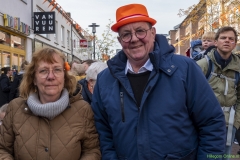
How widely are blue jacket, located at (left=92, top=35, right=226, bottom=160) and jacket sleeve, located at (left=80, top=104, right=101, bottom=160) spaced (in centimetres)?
35

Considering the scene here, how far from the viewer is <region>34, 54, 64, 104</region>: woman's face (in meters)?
2.57

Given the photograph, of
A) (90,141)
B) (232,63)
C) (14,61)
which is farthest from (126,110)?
(14,61)

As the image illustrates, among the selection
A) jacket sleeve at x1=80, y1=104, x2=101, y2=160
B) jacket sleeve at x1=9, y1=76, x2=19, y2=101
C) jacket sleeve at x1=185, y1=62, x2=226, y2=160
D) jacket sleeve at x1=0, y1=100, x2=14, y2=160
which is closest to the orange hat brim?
jacket sleeve at x1=185, y1=62, x2=226, y2=160

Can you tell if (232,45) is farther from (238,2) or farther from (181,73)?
(238,2)

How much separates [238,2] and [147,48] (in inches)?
372

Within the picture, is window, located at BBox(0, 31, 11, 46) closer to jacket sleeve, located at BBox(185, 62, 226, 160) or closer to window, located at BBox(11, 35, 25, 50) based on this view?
window, located at BBox(11, 35, 25, 50)

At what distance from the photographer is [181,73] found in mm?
2242

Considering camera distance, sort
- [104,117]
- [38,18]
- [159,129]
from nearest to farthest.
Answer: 1. [159,129]
2. [104,117]
3. [38,18]

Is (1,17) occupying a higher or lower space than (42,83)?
higher

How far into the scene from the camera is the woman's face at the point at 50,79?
2574 millimetres

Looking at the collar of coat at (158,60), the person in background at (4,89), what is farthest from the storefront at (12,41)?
the collar of coat at (158,60)

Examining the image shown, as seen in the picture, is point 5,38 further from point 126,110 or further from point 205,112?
point 205,112

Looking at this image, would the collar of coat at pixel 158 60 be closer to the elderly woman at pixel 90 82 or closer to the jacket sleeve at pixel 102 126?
the jacket sleeve at pixel 102 126

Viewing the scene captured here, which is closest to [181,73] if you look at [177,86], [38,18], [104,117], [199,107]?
[177,86]
